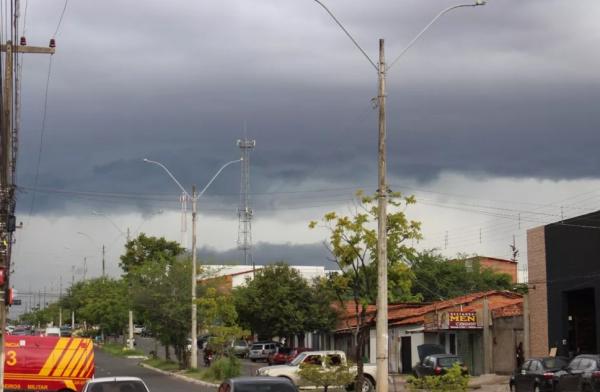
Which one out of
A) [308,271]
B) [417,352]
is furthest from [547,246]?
[308,271]

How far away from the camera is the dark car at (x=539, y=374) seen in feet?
109

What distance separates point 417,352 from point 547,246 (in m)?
13.0

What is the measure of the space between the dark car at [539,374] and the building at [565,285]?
735 centimetres

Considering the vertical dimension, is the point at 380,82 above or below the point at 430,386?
above

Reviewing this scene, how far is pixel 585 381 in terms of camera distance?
30.2m

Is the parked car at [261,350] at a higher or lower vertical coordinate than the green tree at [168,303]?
lower

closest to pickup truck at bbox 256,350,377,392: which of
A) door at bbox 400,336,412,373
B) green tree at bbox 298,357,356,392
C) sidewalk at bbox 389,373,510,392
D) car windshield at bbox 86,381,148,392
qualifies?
green tree at bbox 298,357,356,392

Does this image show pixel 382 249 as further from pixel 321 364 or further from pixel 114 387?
pixel 321 364

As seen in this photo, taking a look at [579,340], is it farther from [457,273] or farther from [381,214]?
[457,273]

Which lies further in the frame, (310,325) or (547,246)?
(310,325)

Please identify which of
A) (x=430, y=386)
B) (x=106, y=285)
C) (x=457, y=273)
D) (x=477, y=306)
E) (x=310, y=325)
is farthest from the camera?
(x=106, y=285)

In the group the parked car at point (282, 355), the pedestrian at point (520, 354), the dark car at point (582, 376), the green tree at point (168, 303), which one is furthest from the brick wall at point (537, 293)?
the green tree at point (168, 303)

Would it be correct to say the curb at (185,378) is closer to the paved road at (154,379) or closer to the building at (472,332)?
the paved road at (154,379)

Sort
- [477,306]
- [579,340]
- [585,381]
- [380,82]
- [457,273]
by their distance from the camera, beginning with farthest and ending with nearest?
1. [457,273]
2. [477,306]
3. [579,340]
4. [585,381]
5. [380,82]
